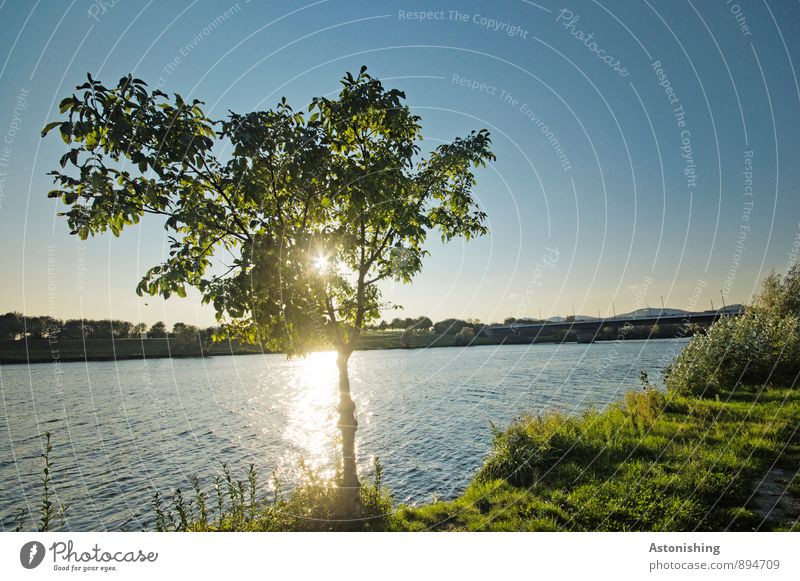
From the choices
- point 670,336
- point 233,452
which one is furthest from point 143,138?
point 670,336

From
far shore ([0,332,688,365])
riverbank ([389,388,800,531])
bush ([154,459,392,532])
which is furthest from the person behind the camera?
far shore ([0,332,688,365])

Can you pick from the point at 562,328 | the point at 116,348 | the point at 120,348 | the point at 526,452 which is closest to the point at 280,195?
the point at 526,452

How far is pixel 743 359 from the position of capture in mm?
19734

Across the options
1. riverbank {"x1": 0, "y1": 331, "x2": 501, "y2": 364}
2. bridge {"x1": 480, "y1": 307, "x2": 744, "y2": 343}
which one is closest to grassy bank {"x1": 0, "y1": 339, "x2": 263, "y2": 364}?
riverbank {"x1": 0, "y1": 331, "x2": 501, "y2": 364}

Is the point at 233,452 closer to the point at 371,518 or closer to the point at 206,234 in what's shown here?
the point at 371,518

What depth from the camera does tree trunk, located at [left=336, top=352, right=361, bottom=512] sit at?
893 centimetres

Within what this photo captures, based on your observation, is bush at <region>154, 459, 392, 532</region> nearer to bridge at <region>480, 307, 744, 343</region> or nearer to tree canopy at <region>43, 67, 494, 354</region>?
tree canopy at <region>43, 67, 494, 354</region>

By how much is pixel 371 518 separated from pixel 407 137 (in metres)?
8.87

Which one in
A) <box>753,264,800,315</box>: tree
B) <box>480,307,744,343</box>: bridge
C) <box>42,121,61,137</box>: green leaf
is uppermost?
<box>42,121,61,137</box>: green leaf

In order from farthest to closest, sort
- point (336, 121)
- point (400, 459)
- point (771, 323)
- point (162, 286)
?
1. point (771, 323)
2. point (400, 459)
3. point (336, 121)
4. point (162, 286)

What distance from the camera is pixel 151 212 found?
23.7ft
